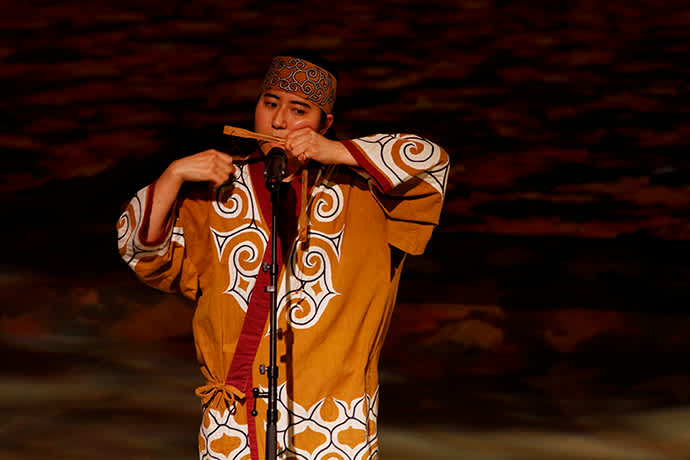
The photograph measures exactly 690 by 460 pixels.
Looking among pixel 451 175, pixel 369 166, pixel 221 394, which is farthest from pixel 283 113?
pixel 451 175

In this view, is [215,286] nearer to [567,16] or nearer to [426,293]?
[426,293]

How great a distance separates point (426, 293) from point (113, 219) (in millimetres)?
1806

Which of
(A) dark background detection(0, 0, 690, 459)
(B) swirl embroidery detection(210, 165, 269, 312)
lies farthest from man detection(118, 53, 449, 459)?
(A) dark background detection(0, 0, 690, 459)

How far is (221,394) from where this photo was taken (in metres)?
1.99

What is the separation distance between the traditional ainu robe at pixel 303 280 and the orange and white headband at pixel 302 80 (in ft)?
0.54

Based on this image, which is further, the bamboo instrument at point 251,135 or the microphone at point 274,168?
the bamboo instrument at point 251,135

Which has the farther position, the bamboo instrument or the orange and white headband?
the orange and white headband

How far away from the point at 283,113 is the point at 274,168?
0.84 ft

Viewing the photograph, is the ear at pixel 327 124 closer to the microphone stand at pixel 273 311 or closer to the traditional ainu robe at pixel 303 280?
the traditional ainu robe at pixel 303 280

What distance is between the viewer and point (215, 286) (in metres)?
2.03

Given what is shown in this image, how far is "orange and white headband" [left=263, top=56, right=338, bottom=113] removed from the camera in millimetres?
2121

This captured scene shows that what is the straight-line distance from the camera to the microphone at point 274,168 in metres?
1.86

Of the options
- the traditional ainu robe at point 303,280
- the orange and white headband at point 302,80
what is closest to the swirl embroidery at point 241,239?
the traditional ainu robe at point 303,280

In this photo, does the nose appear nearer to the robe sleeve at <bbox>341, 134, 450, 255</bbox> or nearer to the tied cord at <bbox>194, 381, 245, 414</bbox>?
the robe sleeve at <bbox>341, 134, 450, 255</bbox>
